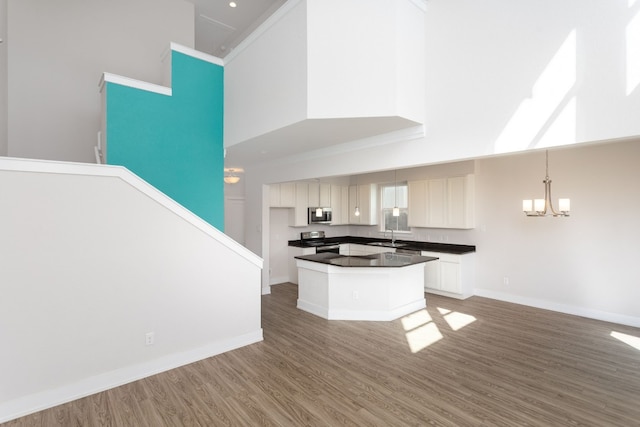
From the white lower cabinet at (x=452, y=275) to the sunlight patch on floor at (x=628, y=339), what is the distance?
2.21 m

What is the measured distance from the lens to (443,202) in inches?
268

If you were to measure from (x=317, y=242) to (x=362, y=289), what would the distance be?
3.32 m

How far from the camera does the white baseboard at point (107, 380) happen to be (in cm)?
275

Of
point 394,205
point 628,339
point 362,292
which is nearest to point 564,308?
point 628,339

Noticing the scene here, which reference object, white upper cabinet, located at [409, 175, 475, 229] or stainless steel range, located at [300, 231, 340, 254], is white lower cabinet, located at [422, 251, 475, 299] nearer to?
white upper cabinet, located at [409, 175, 475, 229]

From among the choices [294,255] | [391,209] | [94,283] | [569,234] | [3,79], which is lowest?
[294,255]

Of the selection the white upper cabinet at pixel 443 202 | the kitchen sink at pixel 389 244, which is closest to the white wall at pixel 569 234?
the white upper cabinet at pixel 443 202

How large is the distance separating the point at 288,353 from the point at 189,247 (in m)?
1.73

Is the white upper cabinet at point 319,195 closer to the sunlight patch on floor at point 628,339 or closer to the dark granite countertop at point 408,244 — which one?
the dark granite countertop at point 408,244

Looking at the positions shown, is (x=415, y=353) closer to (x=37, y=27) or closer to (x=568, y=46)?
(x=568, y=46)

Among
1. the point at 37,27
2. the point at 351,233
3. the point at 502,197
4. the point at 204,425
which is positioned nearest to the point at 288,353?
the point at 204,425

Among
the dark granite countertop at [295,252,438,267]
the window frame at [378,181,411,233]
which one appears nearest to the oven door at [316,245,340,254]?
the window frame at [378,181,411,233]

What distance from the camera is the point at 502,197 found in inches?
240

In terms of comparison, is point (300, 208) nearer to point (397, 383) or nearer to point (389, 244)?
point (389, 244)
